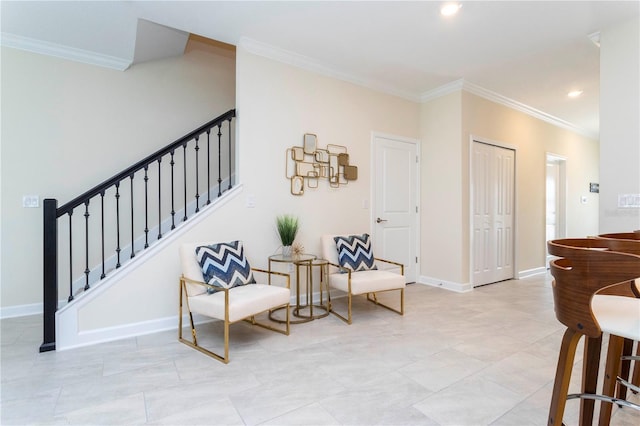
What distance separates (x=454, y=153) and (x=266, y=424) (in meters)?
3.93

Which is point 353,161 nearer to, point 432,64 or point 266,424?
point 432,64

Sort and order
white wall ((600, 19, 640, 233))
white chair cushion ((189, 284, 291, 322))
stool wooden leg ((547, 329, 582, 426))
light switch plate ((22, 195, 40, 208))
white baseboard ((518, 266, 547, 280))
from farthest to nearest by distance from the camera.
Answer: white baseboard ((518, 266, 547, 280)) → light switch plate ((22, 195, 40, 208)) → white wall ((600, 19, 640, 233)) → white chair cushion ((189, 284, 291, 322)) → stool wooden leg ((547, 329, 582, 426))

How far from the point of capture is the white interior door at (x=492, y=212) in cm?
466

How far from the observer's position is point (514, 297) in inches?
162

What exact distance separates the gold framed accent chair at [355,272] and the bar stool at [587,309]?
2.04 meters

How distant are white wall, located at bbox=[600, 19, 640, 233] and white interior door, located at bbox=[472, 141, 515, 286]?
1.64 metres

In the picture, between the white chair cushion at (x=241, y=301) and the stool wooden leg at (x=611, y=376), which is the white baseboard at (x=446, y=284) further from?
the stool wooden leg at (x=611, y=376)

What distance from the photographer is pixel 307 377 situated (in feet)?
6.94

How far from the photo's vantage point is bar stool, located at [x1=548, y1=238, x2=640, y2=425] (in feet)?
3.20

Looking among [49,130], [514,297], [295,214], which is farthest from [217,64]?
[514,297]

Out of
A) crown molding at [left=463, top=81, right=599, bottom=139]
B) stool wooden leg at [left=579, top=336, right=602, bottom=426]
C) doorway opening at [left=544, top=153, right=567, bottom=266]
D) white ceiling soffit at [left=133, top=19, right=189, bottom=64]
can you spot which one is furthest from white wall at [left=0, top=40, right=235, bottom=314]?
doorway opening at [left=544, top=153, right=567, bottom=266]

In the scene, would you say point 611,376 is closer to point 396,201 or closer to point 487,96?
point 396,201

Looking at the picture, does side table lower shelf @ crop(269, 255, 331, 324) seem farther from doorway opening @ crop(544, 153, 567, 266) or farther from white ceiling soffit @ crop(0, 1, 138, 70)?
doorway opening @ crop(544, 153, 567, 266)

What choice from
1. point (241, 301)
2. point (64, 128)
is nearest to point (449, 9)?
point (241, 301)
